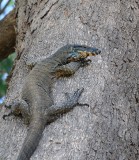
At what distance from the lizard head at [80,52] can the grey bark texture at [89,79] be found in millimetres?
84

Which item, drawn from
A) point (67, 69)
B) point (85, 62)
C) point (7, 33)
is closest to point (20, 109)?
point (67, 69)

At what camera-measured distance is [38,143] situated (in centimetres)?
348

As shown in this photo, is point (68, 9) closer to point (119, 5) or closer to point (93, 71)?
point (119, 5)

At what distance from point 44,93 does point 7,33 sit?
289 cm

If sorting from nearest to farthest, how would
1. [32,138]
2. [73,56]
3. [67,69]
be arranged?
[32,138] < [67,69] < [73,56]

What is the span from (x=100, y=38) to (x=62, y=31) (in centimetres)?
40

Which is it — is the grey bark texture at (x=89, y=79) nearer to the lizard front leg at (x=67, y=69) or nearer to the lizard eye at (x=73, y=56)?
the lizard front leg at (x=67, y=69)

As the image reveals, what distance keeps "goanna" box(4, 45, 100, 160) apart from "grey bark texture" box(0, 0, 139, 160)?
0.06m

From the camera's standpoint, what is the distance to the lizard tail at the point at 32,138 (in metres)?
3.35

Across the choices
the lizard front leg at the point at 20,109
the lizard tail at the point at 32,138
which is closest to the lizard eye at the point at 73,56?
the lizard front leg at the point at 20,109

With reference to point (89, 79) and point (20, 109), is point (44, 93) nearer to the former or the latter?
point (20, 109)

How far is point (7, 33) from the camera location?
665 cm

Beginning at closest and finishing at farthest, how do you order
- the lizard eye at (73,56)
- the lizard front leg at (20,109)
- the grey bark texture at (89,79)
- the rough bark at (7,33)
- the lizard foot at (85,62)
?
the grey bark texture at (89,79), the lizard front leg at (20,109), the lizard foot at (85,62), the lizard eye at (73,56), the rough bark at (7,33)

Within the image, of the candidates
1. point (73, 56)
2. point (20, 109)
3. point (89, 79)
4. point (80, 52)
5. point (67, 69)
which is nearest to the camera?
point (20, 109)
